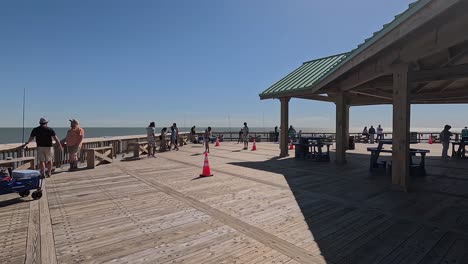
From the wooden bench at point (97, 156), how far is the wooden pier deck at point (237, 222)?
2303mm

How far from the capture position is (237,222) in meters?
4.57

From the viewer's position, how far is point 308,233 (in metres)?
4.11

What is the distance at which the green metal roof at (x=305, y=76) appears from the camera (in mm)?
12578

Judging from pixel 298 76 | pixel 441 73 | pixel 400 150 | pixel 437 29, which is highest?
pixel 298 76

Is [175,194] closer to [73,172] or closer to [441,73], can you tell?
[73,172]

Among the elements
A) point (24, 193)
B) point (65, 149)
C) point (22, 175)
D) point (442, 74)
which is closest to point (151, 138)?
point (65, 149)

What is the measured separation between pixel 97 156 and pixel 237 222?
8.96m

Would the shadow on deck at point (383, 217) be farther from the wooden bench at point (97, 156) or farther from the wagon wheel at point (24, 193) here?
the wooden bench at point (97, 156)

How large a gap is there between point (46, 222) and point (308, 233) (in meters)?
4.67

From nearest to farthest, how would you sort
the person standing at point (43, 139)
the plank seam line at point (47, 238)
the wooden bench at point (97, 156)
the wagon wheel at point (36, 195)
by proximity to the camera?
the plank seam line at point (47, 238), the wagon wheel at point (36, 195), the person standing at point (43, 139), the wooden bench at point (97, 156)

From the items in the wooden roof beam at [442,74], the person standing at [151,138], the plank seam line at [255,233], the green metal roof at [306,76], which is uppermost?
the green metal roof at [306,76]

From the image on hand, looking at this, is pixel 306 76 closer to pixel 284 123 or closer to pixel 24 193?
pixel 284 123

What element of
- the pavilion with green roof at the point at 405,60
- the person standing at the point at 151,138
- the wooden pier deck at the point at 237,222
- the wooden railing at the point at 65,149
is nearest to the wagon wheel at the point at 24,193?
the wooden pier deck at the point at 237,222

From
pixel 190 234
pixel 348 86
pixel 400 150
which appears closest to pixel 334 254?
pixel 190 234
